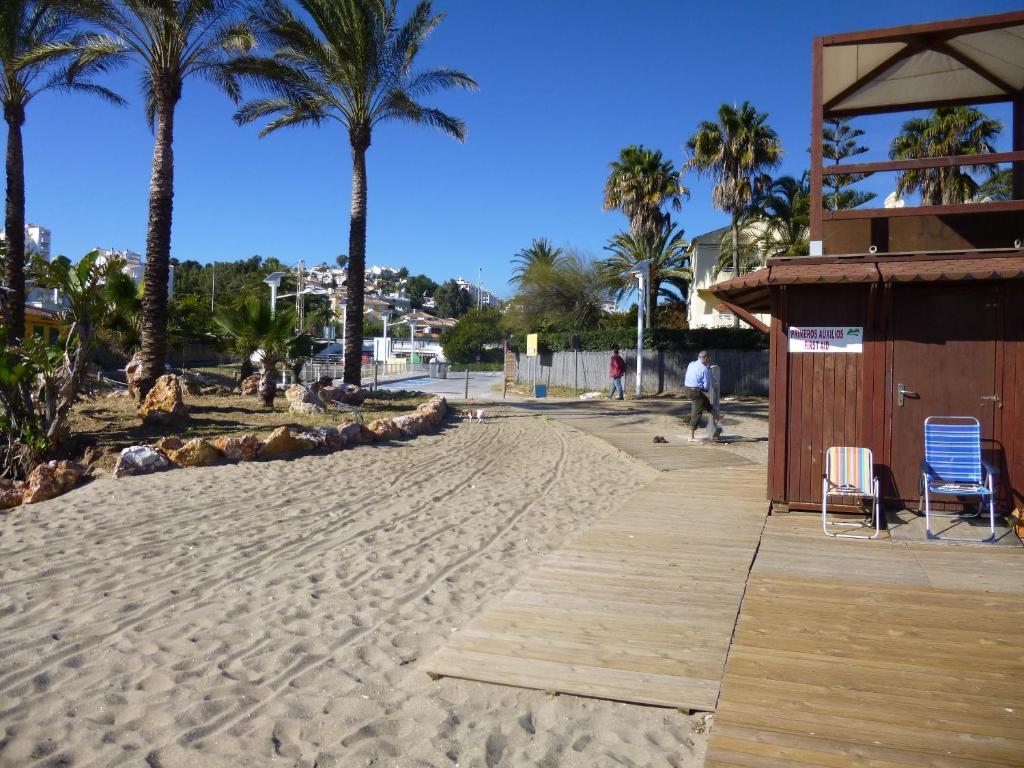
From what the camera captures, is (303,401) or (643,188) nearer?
(303,401)

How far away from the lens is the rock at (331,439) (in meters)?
11.6

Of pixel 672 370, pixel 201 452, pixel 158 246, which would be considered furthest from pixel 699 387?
pixel 672 370

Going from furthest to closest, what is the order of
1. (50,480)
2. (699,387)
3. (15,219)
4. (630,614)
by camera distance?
(15,219) → (699,387) → (50,480) → (630,614)

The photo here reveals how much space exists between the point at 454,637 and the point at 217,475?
19.7 ft

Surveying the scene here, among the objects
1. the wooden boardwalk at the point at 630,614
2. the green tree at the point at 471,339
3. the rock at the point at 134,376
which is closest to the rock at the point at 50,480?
the rock at the point at 134,376

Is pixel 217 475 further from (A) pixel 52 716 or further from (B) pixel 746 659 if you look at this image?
(B) pixel 746 659

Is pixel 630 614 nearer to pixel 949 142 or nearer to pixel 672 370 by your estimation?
pixel 672 370

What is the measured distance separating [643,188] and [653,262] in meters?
3.33

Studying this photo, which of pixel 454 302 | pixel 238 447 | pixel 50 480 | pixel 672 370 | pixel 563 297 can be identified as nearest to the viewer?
pixel 50 480

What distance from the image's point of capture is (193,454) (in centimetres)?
1002

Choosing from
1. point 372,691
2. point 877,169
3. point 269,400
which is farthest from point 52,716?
point 269,400

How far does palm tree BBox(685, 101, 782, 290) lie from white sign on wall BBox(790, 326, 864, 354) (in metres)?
23.8

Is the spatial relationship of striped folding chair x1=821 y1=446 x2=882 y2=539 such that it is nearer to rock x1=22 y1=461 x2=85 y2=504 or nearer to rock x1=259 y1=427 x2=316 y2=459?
rock x1=259 y1=427 x2=316 y2=459

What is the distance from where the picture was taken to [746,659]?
4.16 meters
